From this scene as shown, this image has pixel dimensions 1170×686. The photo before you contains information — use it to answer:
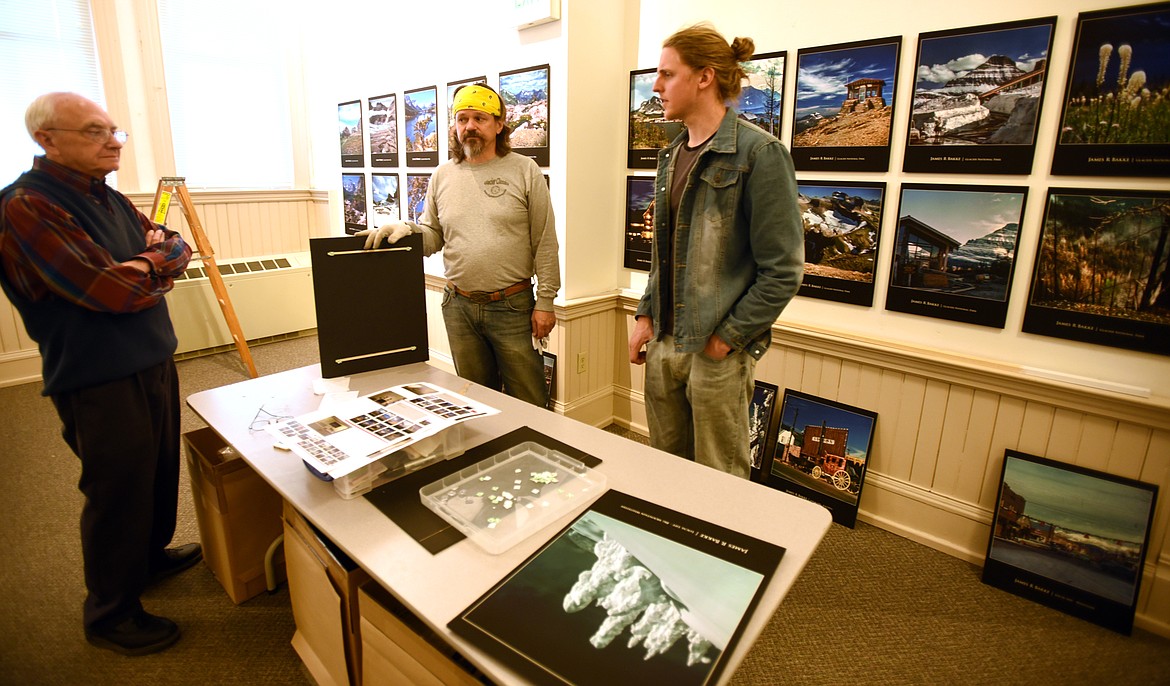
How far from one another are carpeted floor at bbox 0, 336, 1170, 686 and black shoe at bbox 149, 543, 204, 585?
46mm

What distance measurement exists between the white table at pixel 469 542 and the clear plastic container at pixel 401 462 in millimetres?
31

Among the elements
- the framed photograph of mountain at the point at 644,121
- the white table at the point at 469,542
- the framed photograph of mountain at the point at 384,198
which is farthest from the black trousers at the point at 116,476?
the framed photograph of mountain at the point at 384,198

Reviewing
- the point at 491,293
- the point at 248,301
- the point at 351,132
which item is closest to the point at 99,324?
the point at 491,293

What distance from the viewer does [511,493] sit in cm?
121

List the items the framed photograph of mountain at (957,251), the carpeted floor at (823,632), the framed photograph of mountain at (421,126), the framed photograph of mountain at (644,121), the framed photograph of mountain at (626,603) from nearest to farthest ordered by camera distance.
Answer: the framed photograph of mountain at (626,603)
the carpeted floor at (823,632)
the framed photograph of mountain at (957,251)
the framed photograph of mountain at (644,121)
the framed photograph of mountain at (421,126)

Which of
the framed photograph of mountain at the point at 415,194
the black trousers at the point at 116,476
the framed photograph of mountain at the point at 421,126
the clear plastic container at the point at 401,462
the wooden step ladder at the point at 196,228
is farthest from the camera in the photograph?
the framed photograph of mountain at the point at 415,194

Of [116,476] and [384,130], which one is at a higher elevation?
[384,130]

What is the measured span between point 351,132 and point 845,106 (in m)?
3.47

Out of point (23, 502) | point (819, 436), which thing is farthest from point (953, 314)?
point (23, 502)

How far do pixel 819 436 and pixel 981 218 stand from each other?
3.40 feet

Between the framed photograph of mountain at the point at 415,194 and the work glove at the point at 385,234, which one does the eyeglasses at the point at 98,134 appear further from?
the framed photograph of mountain at the point at 415,194

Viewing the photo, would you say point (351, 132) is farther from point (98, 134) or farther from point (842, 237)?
point (842, 237)

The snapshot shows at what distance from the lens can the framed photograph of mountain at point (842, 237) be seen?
7.58ft

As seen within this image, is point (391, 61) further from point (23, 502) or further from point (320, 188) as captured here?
point (23, 502)
